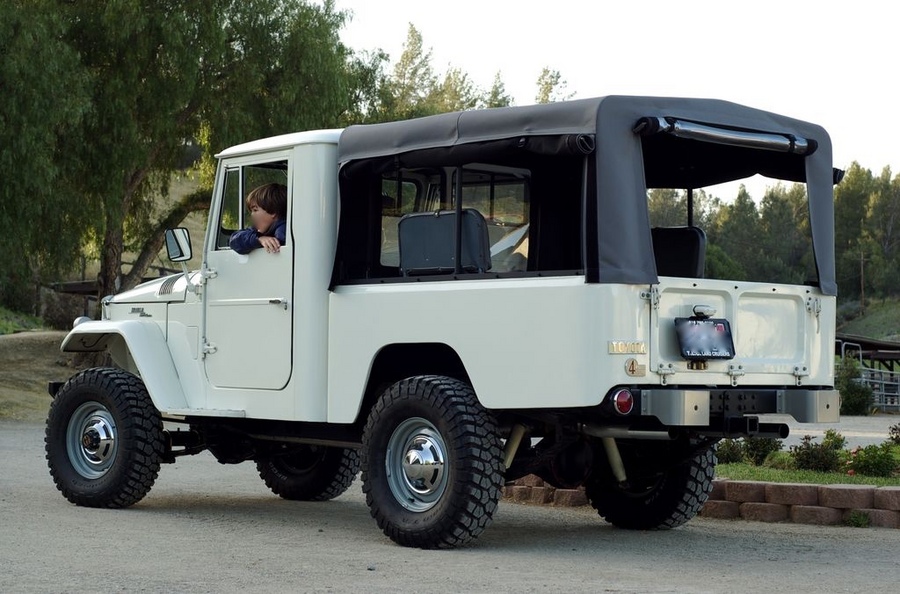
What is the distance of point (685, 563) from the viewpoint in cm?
801

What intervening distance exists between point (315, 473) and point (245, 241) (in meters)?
2.48

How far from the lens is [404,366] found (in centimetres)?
925

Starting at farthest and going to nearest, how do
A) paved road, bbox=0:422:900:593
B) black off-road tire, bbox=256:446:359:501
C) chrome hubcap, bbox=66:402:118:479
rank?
black off-road tire, bbox=256:446:359:501, chrome hubcap, bbox=66:402:118:479, paved road, bbox=0:422:900:593

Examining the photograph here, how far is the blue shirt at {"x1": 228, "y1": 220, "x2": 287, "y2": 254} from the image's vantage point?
968 centimetres

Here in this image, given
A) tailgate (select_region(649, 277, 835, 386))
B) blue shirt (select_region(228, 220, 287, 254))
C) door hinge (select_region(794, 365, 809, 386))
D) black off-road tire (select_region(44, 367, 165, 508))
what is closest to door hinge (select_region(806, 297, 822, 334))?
tailgate (select_region(649, 277, 835, 386))

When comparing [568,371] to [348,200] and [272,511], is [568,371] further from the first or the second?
[272,511]

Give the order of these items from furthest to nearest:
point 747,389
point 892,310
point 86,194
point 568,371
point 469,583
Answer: point 892,310, point 86,194, point 747,389, point 568,371, point 469,583

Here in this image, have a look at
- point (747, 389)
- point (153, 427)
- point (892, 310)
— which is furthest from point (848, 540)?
point (892, 310)

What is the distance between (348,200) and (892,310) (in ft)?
294

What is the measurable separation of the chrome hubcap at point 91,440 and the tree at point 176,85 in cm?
1728

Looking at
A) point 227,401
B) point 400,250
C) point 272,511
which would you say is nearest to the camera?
point 400,250

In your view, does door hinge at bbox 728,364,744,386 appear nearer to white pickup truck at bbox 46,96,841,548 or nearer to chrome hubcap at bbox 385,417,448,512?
white pickup truck at bbox 46,96,841,548

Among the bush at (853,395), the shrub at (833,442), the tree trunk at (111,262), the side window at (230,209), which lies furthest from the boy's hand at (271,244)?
the bush at (853,395)

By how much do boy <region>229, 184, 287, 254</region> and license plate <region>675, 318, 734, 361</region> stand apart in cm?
301
